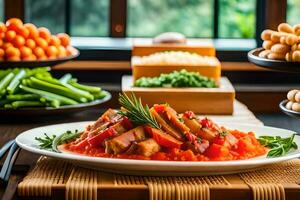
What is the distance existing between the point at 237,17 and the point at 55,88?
2.21 m

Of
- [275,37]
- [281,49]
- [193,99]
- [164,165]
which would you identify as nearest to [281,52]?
[281,49]

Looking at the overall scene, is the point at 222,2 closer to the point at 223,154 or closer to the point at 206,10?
the point at 206,10

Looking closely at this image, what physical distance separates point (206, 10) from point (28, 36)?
205 cm

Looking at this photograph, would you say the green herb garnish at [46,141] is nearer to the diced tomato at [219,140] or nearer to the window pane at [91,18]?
the diced tomato at [219,140]

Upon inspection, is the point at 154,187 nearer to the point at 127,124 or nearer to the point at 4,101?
the point at 127,124

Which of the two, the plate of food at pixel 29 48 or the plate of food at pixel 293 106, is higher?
the plate of food at pixel 29 48

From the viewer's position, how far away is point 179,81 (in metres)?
3.85

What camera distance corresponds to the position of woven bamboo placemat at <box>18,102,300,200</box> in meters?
1.97

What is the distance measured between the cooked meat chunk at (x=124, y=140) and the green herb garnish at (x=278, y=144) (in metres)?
0.34

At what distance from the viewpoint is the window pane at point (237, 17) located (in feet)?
17.9

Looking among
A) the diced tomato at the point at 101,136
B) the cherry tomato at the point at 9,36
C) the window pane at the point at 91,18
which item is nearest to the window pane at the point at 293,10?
the window pane at the point at 91,18

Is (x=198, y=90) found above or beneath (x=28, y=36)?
beneath

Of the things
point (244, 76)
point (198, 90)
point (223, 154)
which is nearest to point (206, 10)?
point (244, 76)

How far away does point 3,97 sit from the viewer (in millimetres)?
3439
